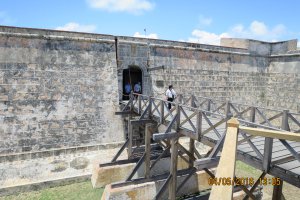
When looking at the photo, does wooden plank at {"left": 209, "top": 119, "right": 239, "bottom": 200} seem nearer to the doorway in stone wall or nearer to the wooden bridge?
the wooden bridge

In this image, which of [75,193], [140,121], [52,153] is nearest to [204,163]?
[140,121]

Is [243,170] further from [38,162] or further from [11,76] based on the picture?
[11,76]

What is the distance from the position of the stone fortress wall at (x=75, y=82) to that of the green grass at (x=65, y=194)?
0.48m

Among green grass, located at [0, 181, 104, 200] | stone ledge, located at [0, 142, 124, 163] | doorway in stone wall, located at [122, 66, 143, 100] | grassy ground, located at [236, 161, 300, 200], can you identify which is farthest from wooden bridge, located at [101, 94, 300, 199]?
grassy ground, located at [236, 161, 300, 200]

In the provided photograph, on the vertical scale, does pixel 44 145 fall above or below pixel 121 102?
below

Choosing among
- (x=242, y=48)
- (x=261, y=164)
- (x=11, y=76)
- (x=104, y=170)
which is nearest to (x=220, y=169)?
(x=261, y=164)

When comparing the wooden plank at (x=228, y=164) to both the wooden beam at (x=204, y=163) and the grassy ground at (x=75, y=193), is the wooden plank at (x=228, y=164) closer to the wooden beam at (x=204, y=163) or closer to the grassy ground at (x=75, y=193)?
the wooden beam at (x=204, y=163)

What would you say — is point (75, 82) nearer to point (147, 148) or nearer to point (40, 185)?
point (40, 185)

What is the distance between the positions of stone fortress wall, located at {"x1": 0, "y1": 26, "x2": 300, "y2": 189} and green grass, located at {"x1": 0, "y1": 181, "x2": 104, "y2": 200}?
48cm

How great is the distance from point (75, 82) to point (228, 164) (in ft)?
27.0

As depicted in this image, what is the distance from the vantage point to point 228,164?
6.34 feet

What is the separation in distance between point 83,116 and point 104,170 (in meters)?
2.58

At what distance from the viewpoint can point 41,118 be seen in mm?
8789

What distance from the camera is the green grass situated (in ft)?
22.8
